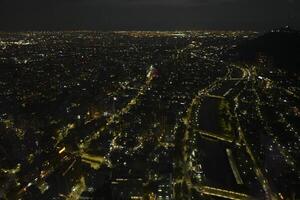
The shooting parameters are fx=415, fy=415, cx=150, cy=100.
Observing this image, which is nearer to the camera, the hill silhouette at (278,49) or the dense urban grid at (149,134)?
→ the dense urban grid at (149,134)

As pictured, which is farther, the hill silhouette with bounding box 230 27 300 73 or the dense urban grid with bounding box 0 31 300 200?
the hill silhouette with bounding box 230 27 300 73

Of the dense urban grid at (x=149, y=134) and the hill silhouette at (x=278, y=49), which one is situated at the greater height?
the hill silhouette at (x=278, y=49)

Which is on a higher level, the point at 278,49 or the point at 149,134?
the point at 278,49

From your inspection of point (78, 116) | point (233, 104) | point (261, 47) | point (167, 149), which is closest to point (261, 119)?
point (233, 104)

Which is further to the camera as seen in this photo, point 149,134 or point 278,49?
point 278,49

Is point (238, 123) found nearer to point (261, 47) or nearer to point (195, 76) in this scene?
point (195, 76)

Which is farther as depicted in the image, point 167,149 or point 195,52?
point 195,52

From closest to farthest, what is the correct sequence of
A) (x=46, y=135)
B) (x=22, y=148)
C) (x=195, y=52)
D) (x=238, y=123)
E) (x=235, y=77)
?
(x=22, y=148) → (x=46, y=135) → (x=238, y=123) → (x=235, y=77) → (x=195, y=52)

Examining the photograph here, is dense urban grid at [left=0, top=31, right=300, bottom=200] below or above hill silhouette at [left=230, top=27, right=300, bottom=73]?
below
